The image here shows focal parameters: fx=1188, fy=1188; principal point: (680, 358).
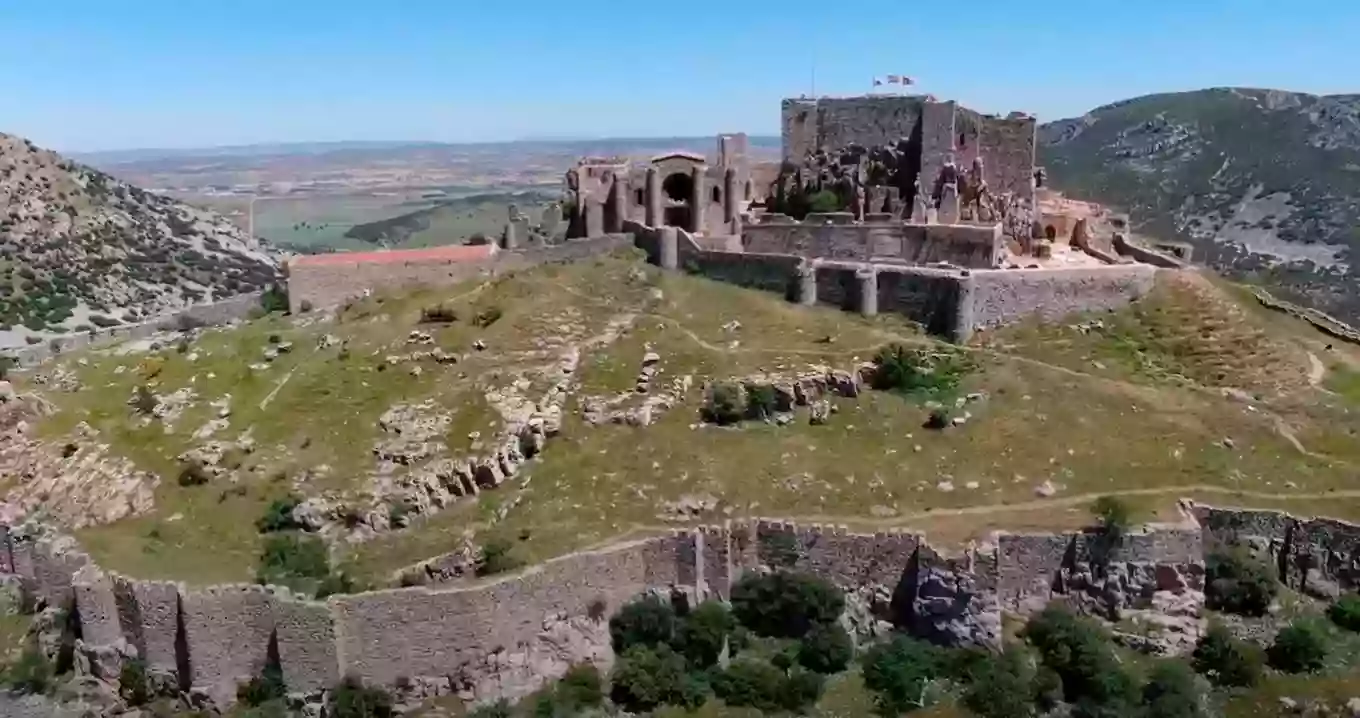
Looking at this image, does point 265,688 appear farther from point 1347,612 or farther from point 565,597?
point 1347,612

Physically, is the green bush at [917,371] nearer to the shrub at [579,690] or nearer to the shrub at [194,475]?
the shrub at [579,690]

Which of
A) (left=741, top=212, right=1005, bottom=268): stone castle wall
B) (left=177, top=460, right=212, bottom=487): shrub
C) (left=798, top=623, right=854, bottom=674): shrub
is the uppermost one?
(left=741, top=212, right=1005, bottom=268): stone castle wall

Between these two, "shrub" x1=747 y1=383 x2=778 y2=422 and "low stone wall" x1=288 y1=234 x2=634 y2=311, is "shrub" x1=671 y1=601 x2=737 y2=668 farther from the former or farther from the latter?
Result: "low stone wall" x1=288 y1=234 x2=634 y2=311

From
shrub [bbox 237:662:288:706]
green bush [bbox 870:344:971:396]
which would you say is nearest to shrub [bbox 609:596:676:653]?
shrub [bbox 237:662:288:706]

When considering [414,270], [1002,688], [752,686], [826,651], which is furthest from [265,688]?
[414,270]

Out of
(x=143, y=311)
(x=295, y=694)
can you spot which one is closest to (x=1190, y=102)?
(x=143, y=311)

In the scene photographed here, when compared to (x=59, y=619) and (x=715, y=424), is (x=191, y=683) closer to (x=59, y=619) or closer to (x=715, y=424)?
(x=59, y=619)

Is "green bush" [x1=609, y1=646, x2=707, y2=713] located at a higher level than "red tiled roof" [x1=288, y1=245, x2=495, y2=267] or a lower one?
lower
